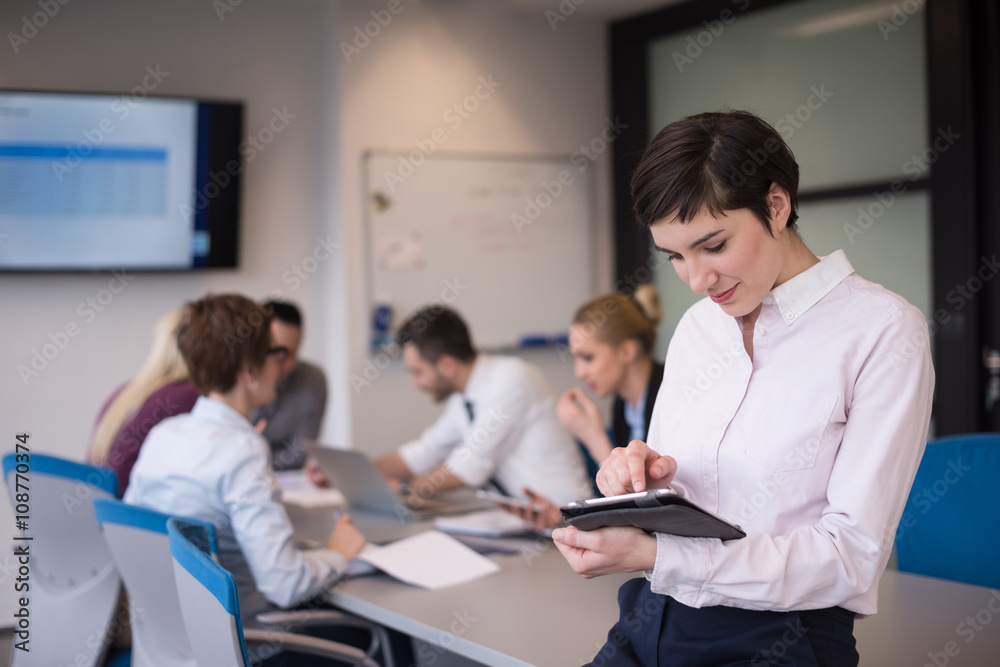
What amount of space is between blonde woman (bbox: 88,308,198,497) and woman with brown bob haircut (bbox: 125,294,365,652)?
0.29 m

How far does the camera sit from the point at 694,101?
484 centimetres

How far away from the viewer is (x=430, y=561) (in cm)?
216

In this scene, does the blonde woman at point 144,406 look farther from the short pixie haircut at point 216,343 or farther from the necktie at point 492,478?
the necktie at point 492,478

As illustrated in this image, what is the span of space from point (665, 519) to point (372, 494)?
5.71ft

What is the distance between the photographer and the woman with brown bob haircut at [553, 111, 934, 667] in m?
1.16

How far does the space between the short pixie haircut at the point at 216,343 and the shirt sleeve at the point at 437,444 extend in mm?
1246

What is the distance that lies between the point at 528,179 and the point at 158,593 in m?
3.60

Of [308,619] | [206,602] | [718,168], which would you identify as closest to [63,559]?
[308,619]

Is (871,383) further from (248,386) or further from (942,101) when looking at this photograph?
(942,101)

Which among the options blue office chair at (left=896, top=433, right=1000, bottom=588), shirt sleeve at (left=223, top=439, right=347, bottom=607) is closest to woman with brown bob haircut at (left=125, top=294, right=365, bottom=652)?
shirt sleeve at (left=223, top=439, right=347, bottom=607)

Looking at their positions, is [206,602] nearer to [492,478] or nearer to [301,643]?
[301,643]

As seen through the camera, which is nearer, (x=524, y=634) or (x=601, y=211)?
(x=524, y=634)

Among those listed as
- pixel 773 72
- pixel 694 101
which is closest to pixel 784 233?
pixel 773 72

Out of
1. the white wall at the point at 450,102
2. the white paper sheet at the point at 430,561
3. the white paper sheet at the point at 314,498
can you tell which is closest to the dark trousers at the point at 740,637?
the white paper sheet at the point at 430,561
